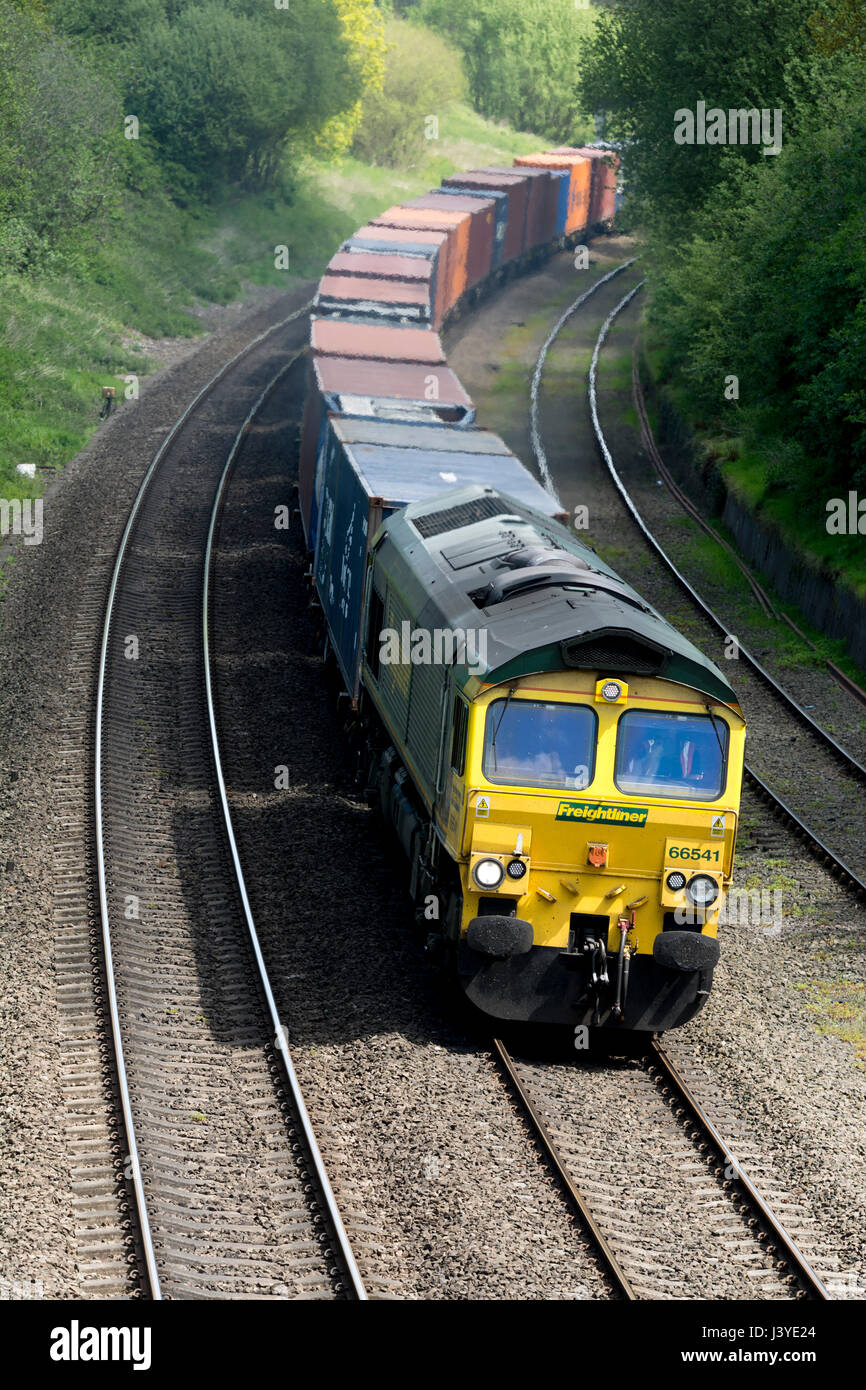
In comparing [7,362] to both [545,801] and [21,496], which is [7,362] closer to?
[21,496]

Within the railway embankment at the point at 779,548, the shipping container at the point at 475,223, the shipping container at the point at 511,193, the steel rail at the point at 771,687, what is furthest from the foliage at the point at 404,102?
the railway embankment at the point at 779,548

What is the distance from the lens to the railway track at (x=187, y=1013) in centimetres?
1016

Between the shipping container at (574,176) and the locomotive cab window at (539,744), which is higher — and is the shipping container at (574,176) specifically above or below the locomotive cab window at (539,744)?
above

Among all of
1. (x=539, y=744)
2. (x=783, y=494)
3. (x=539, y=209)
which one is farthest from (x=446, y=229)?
(x=539, y=744)

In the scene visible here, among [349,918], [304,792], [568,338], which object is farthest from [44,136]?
[349,918]

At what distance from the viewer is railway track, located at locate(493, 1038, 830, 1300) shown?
10164mm

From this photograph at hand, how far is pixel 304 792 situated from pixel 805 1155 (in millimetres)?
8941

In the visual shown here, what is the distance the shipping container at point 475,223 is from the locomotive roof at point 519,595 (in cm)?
3644

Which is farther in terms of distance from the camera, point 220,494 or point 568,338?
point 568,338

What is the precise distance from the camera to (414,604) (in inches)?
623

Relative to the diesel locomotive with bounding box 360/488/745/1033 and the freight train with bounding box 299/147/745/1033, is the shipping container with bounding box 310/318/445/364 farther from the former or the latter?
the diesel locomotive with bounding box 360/488/745/1033

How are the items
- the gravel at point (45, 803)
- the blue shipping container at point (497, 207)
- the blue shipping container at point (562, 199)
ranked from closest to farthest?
1. the gravel at point (45, 803)
2. the blue shipping container at point (497, 207)
3. the blue shipping container at point (562, 199)

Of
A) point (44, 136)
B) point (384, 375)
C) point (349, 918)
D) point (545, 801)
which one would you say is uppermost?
point (44, 136)

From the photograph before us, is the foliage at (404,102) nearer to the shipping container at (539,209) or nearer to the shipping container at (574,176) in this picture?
the shipping container at (574,176)
